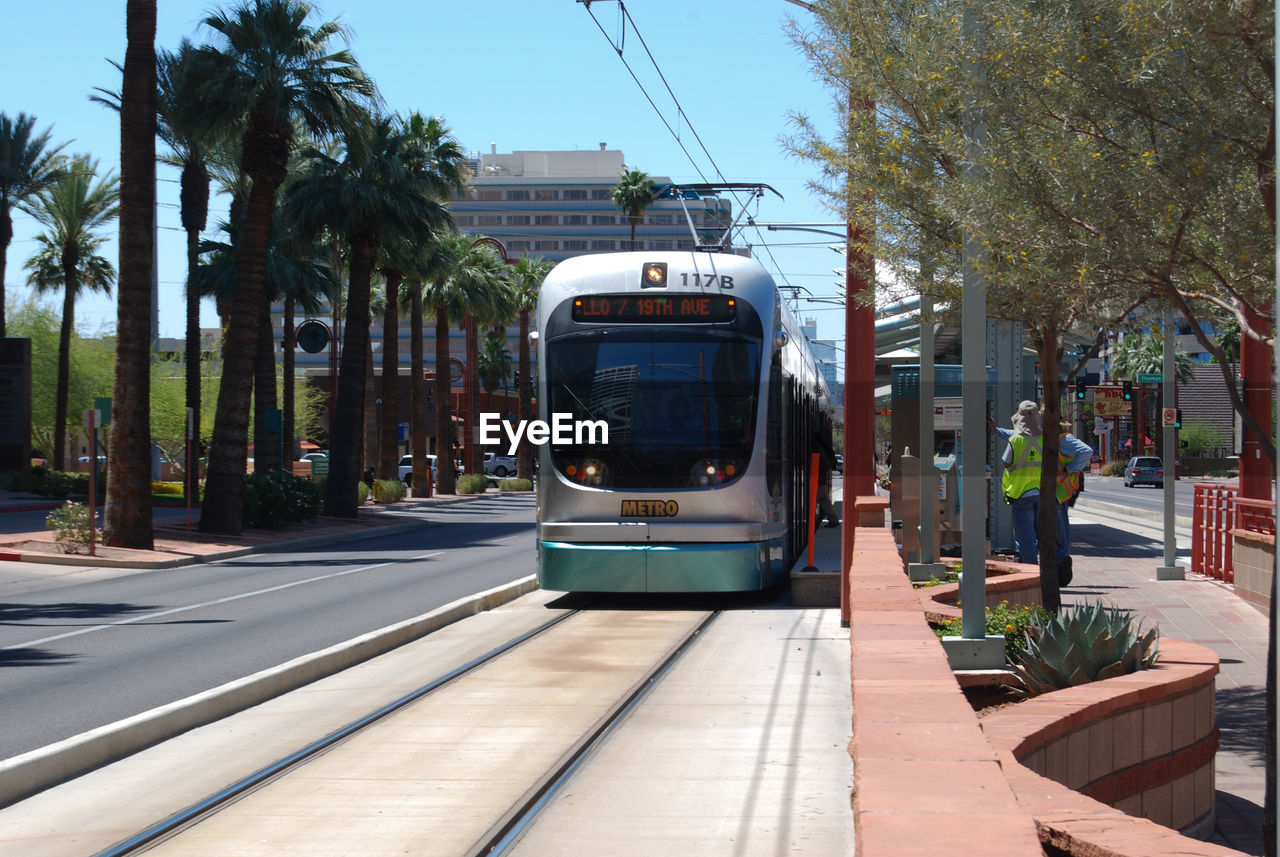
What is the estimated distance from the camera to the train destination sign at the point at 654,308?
1410 centimetres

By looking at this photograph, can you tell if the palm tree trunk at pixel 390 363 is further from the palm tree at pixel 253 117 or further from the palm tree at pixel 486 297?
the palm tree at pixel 253 117

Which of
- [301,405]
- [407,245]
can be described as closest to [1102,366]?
[301,405]

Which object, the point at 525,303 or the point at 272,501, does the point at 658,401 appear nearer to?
the point at 272,501

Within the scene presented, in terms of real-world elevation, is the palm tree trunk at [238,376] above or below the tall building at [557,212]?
below

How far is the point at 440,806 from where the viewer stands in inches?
250

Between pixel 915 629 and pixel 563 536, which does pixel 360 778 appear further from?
pixel 563 536

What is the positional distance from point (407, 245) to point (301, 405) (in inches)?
1480

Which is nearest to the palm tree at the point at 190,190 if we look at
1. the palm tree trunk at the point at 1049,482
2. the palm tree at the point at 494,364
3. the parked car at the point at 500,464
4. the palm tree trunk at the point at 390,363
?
the palm tree trunk at the point at 390,363

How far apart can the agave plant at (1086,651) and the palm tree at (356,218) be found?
3066 centimetres

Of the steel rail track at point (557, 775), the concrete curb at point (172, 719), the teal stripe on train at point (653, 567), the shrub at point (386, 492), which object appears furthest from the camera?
the shrub at point (386, 492)

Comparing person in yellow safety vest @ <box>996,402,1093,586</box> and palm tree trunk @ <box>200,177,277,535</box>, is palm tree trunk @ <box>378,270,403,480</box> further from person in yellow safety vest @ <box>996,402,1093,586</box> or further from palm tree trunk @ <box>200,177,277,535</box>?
person in yellow safety vest @ <box>996,402,1093,586</box>

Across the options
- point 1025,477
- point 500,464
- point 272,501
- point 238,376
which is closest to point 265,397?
point 272,501

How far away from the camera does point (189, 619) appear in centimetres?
1509

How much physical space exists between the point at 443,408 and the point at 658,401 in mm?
40459
